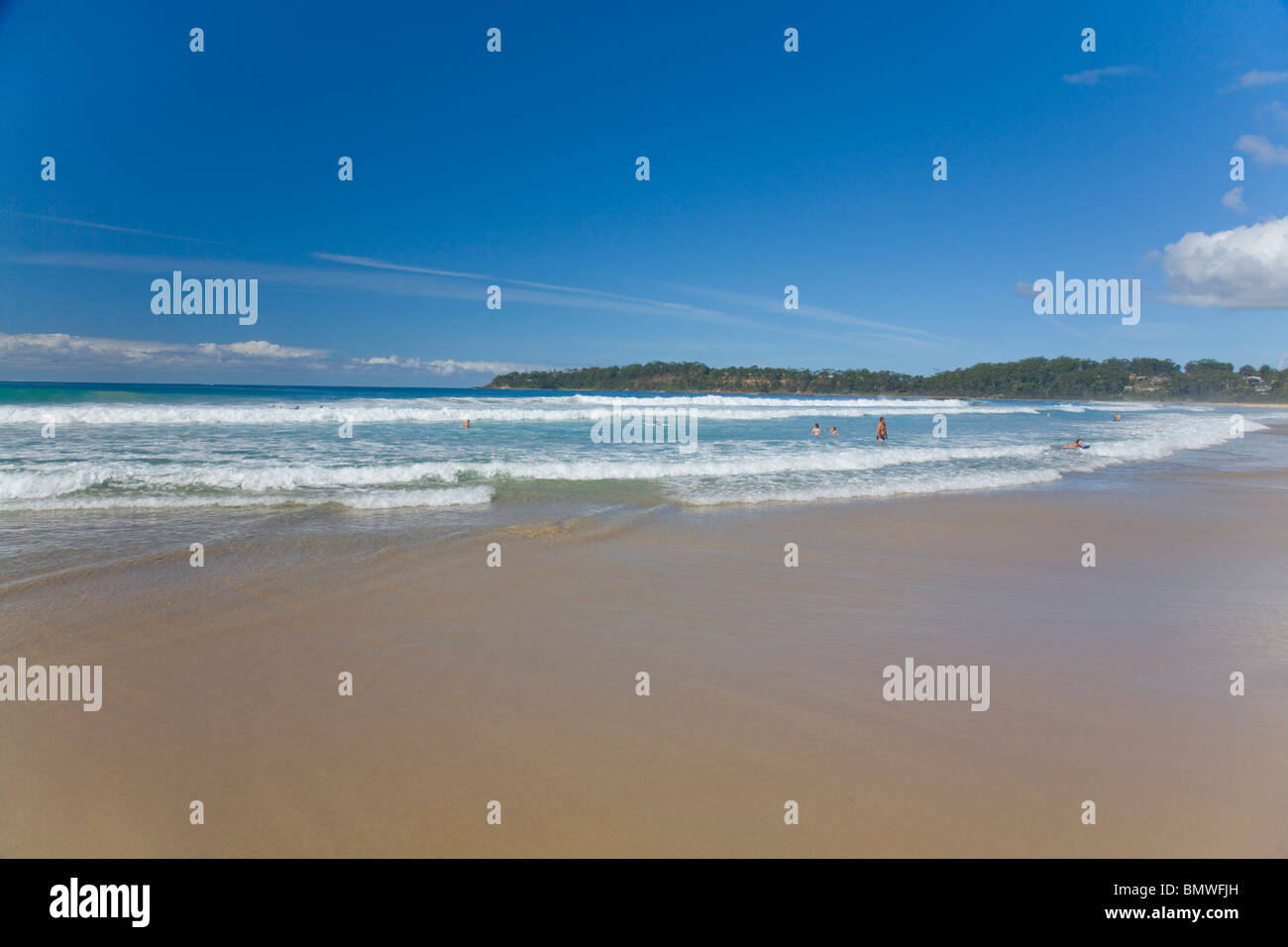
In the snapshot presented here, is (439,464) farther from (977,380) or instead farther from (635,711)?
(977,380)

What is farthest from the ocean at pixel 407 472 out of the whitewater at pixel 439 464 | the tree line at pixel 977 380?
the tree line at pixel 977 380

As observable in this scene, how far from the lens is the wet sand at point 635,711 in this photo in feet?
9.02

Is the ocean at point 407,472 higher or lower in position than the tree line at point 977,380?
lower

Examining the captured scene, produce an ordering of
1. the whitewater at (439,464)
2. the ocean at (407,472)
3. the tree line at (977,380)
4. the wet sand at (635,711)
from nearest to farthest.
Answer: the wet sand at (635,711) < the ocean at (407,472) < the whitewater at (439,464) < the tree line at (977,380)

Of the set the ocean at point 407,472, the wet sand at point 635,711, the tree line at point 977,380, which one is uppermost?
the tree line at point 977,380

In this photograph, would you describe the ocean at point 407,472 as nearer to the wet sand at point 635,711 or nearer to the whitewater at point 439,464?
the whitewater at point 439,464

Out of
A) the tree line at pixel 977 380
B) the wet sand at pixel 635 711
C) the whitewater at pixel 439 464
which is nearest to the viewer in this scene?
the wet sand at pixel 635 711

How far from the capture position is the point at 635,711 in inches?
149

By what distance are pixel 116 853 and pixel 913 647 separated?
15.3 ft

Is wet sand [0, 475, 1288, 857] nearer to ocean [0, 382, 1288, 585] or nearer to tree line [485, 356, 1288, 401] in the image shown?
ocean [0, 382, 1288, 585]

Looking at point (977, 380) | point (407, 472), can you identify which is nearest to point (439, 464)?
point (407, 472)

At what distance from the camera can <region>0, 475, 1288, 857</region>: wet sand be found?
2.75 meters

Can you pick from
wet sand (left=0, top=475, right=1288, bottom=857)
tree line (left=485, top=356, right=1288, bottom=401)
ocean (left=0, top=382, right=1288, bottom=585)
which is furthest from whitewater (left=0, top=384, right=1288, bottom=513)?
tree line (left=485, top=356, right=1288, bottom=401)
